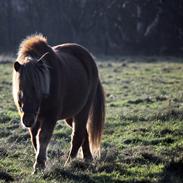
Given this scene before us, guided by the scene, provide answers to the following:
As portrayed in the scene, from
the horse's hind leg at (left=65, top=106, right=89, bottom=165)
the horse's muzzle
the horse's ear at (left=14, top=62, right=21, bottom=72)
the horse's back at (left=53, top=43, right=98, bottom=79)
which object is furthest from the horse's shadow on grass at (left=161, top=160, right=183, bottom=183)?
the horse's ear at (left=14, top=62, right=21, bottom=72)

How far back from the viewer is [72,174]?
6.27m

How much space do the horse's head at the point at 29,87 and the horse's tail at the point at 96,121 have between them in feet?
6.10

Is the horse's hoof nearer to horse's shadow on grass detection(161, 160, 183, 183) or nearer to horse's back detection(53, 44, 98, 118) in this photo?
horse's back detection(53, 44, 98, 118)

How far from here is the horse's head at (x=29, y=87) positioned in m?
5.92

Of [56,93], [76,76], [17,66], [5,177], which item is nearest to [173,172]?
[56,93]

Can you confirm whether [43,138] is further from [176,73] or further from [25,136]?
[176,73]

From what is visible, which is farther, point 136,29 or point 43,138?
point 136,29

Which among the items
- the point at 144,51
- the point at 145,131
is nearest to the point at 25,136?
the point at 145,131

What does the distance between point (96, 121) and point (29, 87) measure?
2.22 meters

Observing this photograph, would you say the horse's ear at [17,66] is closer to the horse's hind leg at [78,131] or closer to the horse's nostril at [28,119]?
the horse's nostril at [28,119]

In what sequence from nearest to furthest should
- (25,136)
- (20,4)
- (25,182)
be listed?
(25,182), (25,136), (20,4)

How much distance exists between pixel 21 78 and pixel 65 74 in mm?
1180

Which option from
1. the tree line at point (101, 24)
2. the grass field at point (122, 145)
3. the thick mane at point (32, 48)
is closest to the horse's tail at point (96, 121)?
the grass field at point (122, 145)

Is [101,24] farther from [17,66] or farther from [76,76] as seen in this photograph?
[17,66]
